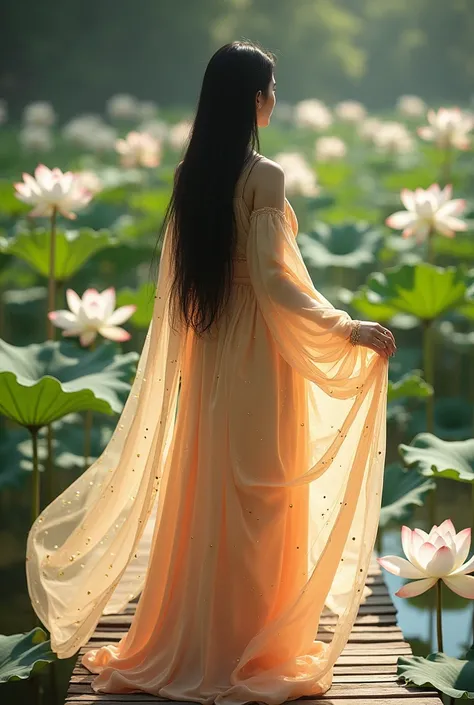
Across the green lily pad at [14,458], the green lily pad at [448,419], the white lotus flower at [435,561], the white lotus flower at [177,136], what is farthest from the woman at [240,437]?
the white lotus flower at [177,136]

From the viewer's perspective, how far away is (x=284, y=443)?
2.25m

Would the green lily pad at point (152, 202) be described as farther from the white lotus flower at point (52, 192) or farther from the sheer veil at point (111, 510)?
the sheer veil at point (111, 510)

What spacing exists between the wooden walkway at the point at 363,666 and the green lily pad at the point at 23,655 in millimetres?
73

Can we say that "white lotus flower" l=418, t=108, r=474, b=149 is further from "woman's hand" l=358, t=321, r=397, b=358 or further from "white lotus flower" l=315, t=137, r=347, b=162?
"woman's hand" l=358, t=321, r=397, b=358

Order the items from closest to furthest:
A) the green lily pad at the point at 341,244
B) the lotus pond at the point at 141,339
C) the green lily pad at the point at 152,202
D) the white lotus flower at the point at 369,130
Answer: the lotus pond at the point at 141,339
the green lily pad at the point at 341,244
the green lily pad at the point at 152,202
the white lotus flower at the point at 369,130

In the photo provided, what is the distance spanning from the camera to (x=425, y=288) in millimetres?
3754

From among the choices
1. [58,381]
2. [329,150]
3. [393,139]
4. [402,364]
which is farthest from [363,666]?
[393,139]

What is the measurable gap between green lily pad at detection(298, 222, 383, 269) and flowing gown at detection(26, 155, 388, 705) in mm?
2635

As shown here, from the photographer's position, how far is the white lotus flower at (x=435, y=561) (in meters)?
2.31

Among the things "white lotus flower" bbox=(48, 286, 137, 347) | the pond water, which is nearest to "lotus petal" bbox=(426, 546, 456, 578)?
the pond water

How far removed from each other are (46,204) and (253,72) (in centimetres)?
173

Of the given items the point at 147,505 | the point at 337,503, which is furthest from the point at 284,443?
the point at 147,505

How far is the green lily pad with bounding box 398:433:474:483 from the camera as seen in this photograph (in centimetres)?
265

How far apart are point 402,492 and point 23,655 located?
3.78 feet
